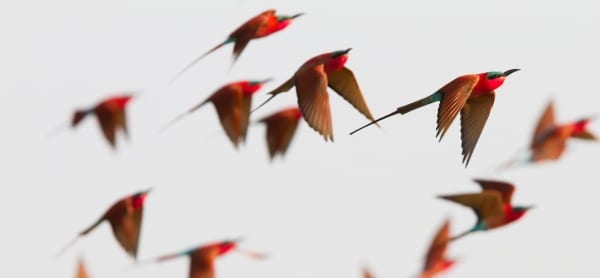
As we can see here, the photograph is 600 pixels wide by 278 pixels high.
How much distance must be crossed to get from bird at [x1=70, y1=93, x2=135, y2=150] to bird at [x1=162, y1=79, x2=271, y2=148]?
2642mm

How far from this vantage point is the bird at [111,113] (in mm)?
11305

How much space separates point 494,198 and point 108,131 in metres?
3.41

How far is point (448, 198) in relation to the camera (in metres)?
7.81

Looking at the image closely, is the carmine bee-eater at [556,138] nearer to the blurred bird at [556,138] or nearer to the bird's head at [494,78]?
the blurred bird at [556,138]

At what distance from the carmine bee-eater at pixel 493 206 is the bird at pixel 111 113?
3.16 meters

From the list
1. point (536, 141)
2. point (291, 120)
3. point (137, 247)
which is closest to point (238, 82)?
point (137, 247)

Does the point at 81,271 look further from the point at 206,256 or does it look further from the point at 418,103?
the point at 418,103

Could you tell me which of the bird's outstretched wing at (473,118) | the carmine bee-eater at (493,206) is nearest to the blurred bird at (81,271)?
the carmine bee-eater at (493,206)

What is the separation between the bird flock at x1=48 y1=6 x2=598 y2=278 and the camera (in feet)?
20.7

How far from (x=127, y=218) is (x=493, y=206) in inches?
85.0

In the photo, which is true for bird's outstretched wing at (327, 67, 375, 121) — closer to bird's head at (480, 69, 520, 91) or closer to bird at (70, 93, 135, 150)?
bird's head at (480, 69, 520, 91)

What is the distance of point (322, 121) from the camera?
6.25 m

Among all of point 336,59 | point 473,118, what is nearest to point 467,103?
point 473,118

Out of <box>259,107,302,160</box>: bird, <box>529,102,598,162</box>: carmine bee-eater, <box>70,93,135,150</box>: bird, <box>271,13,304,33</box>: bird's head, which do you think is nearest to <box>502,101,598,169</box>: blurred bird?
<box>529,102,598,162</box>: carmine bee-eater
